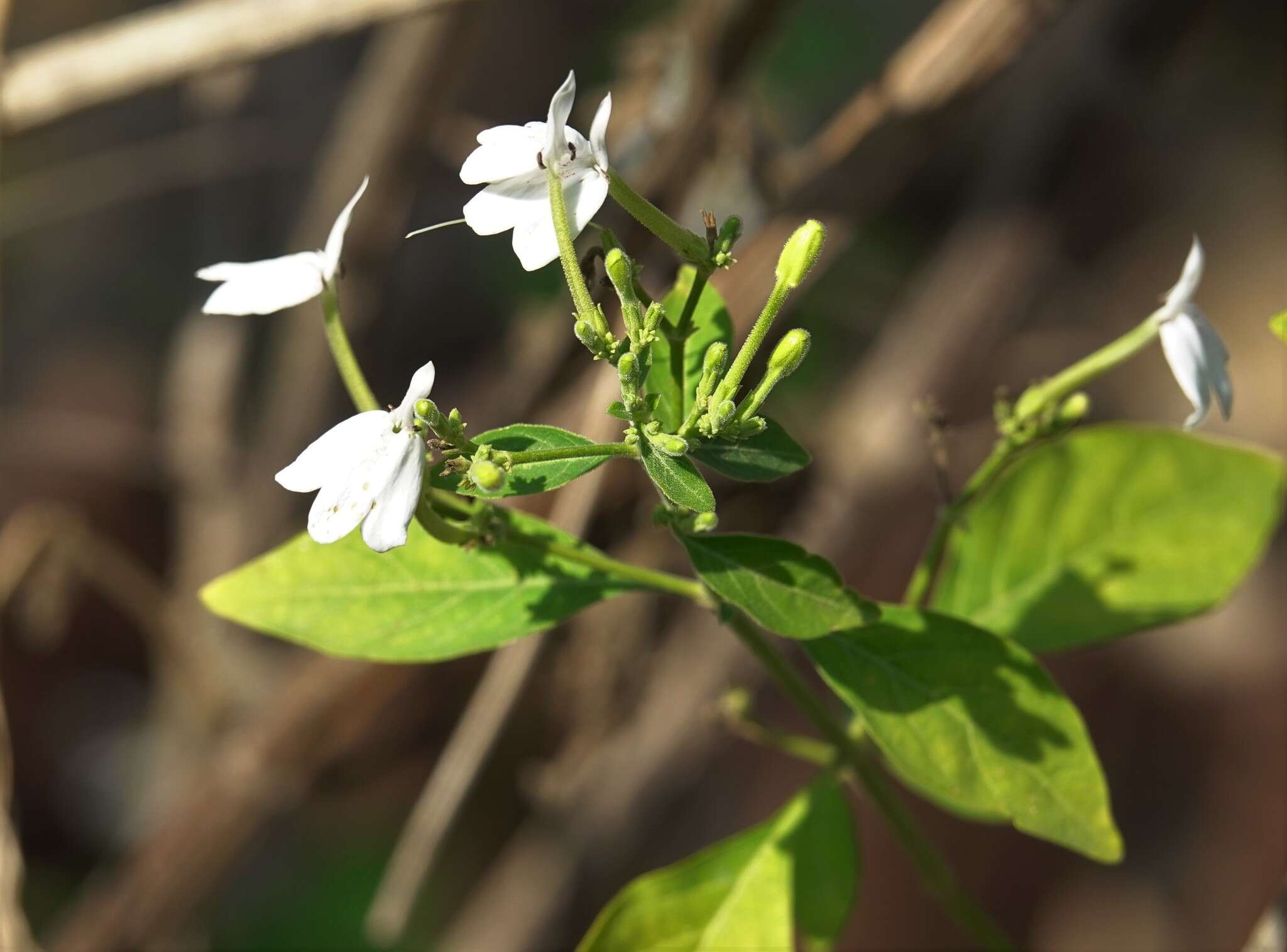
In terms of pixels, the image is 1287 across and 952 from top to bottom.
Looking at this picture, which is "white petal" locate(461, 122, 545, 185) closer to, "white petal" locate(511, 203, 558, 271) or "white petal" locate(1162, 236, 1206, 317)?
"white petal" locate(511, 203, 558, 271)

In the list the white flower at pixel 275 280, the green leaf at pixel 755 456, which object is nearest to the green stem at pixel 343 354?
the white flower at pixel 275 280

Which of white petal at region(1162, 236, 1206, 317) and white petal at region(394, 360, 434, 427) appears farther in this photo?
white petal at region(1162, 236, 1206, 317)

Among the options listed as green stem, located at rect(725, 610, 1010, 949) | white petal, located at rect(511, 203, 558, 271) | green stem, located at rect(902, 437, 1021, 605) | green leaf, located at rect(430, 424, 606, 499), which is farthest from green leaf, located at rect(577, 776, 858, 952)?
white petal, located at rect(511, 203, 558, 271)

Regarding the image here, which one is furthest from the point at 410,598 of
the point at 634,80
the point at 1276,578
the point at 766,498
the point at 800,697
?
the point at 1276,578

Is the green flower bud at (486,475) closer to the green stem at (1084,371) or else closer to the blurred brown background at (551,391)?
the green stem at (1084,371)

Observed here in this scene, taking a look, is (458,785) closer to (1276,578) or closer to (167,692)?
(167,692)

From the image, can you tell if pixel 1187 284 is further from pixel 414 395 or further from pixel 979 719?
pixel 414 395
